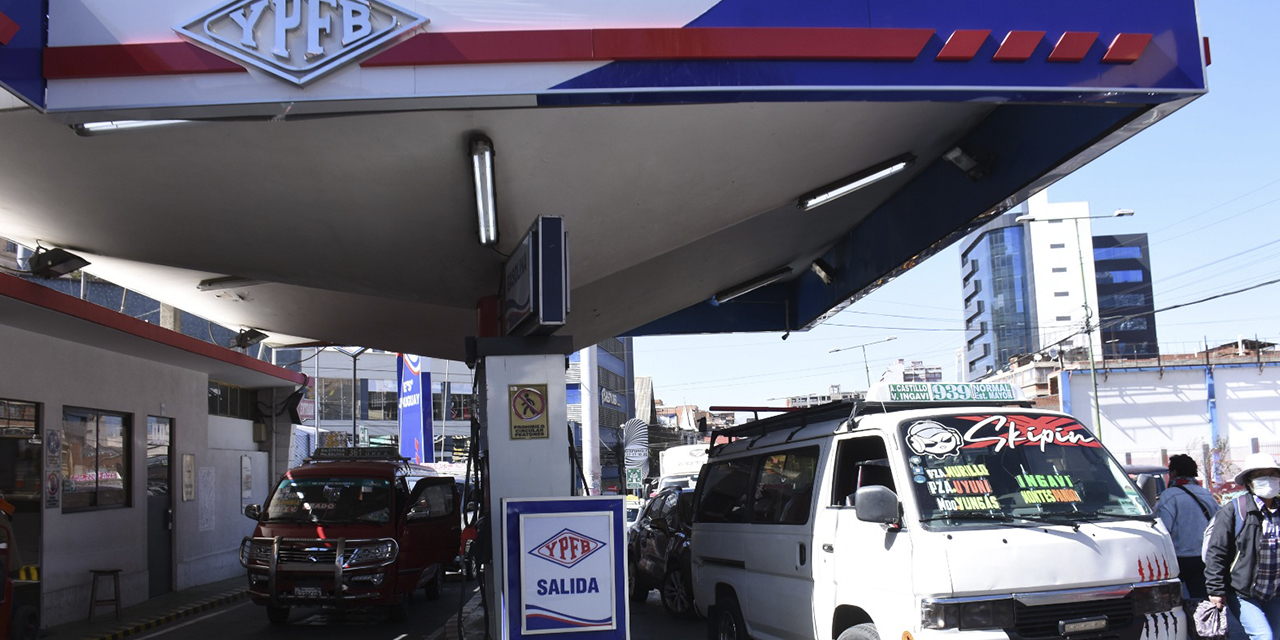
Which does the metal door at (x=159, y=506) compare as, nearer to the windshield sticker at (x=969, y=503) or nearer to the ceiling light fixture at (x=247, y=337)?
the ceiling light fixture at (x=247, y=337)

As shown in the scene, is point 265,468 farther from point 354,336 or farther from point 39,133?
point 39,133

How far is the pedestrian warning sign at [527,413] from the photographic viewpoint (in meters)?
8.44

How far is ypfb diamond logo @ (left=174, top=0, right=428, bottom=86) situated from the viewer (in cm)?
628

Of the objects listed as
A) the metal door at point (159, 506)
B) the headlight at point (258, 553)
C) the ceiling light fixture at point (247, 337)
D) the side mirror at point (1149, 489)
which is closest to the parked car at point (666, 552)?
the headlight at point (258, 553)

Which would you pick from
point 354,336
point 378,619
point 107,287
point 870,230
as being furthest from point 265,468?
point 870,230

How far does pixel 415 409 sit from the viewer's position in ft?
88.4

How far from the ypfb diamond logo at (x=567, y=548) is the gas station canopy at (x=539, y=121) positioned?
294 centimetres

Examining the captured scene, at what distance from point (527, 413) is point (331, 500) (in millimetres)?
6501

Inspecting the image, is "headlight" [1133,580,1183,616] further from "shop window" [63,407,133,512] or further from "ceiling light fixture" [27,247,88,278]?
"shop window" [63,407,133,512]

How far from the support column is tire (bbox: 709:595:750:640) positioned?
1.80 metres

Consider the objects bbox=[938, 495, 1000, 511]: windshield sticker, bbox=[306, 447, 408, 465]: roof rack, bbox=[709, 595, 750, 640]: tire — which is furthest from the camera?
bbox=[306, 447, 408, 465]: roof rack

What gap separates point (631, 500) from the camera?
102 ft

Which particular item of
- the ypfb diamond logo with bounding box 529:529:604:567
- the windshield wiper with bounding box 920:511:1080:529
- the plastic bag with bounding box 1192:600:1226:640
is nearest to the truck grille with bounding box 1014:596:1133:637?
the windshield wiper with bounding box 920:511:1080:529

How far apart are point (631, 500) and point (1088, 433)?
81.6 ft
